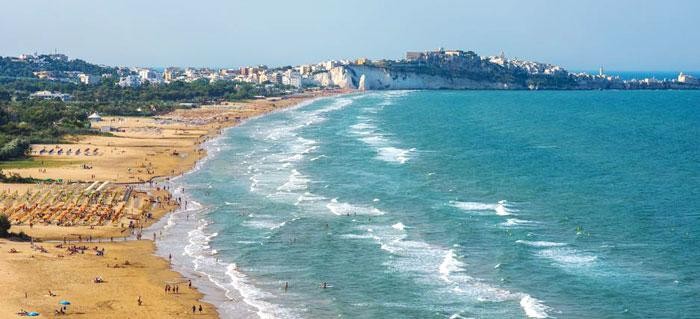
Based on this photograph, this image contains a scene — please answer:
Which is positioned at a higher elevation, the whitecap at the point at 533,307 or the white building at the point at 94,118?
the white building at the point at 94,118

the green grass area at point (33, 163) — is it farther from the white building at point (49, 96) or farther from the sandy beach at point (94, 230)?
the white building at point (49, 96)

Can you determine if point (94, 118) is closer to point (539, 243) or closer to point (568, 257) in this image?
point (539, 243)

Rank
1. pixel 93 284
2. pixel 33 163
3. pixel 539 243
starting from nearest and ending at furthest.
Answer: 1. pixel 93 284
2. pixel 539 243
3. pixel 33 163

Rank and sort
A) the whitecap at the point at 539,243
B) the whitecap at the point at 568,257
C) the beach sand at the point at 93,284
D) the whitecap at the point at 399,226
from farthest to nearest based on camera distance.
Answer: the whitecap at the point at 399,226 < the whitecap at the point at 539,243 < the whitecap at the point at 568,257 < the beach sand at the point at 93,284

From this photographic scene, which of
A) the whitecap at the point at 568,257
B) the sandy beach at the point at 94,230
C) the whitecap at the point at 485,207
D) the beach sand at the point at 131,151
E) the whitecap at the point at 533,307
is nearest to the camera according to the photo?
the whitecap at the point at 533,307

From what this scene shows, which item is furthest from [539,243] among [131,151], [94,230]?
[131,151]

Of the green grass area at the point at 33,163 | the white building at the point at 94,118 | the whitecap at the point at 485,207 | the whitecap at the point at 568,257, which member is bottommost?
the whitecap at the point at 568,257

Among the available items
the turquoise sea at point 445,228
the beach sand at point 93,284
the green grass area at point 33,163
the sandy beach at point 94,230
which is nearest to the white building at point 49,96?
the sandy beach at point 94,230
